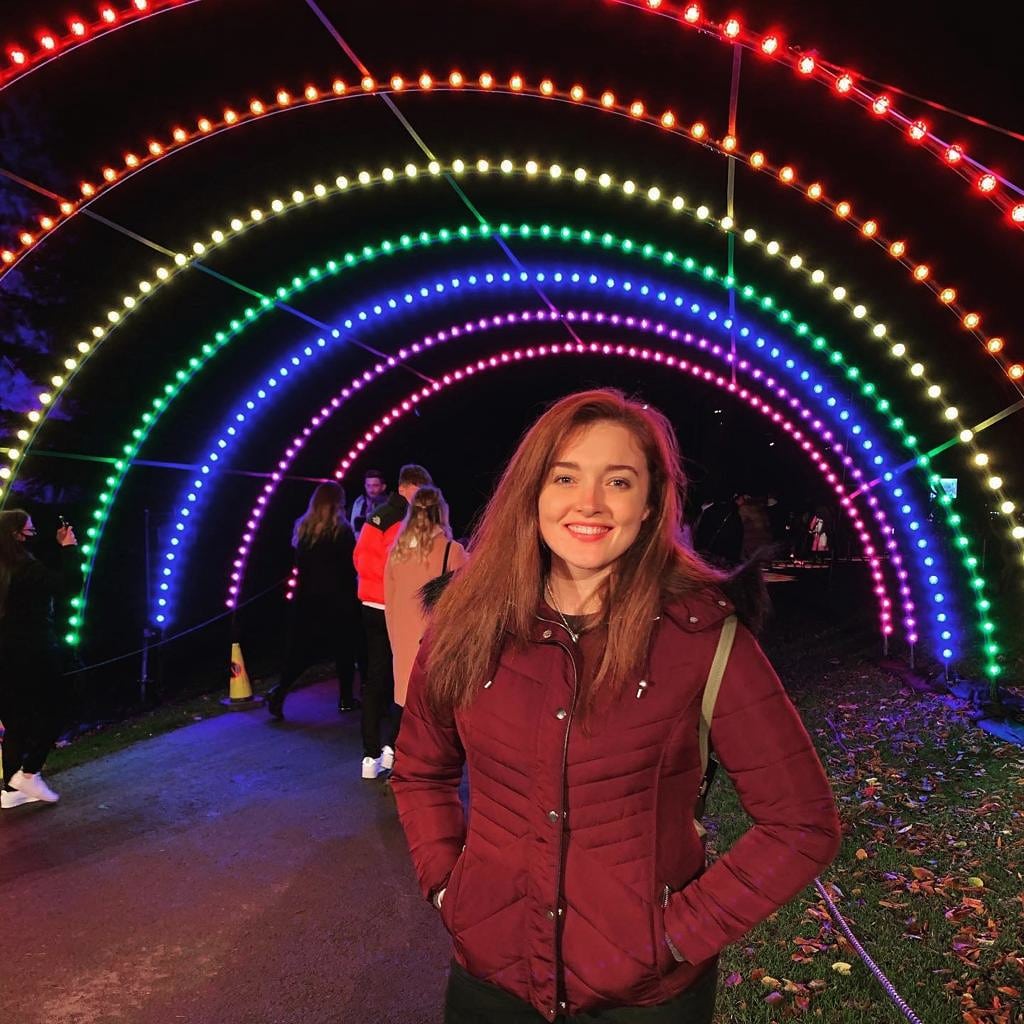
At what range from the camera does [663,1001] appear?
1.84 m

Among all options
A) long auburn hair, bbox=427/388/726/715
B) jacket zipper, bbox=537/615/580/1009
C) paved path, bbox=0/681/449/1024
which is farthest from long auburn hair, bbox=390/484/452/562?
jacket zipper, bbox=537/615/580/1009

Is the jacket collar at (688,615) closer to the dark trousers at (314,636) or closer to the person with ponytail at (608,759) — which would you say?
the person with ponytail at (608,759)

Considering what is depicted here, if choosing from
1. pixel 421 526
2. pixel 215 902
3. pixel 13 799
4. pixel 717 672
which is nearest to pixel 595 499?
pixel 717 672

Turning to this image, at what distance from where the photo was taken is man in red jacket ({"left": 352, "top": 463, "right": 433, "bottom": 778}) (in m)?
6.52

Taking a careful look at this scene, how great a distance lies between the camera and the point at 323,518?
8164 mm

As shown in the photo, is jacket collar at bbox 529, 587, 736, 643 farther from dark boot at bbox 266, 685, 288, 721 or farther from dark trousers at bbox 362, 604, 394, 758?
dark boot at bbox 266, 685, 288, 721

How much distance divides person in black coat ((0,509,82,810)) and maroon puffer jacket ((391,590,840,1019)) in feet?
17.8

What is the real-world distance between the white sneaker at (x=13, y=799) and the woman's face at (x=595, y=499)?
5.89 metres

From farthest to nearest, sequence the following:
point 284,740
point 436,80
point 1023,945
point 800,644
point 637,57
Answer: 1. point 800,644
2. point 284,740
3. point 637,57
4. point 436,80
5. point 1023,945

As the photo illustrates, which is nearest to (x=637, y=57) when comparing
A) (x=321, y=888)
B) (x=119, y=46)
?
→ (x=119, y=46)

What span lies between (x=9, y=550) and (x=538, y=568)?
18.1 feet

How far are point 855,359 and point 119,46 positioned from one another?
1063 cm

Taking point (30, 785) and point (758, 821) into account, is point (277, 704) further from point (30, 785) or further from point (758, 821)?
point (758, 821)

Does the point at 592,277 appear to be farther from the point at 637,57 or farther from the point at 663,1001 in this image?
the point at 663,1001
